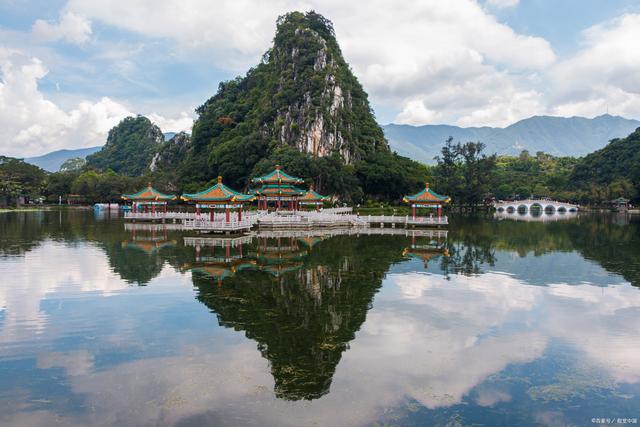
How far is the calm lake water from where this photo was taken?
26.9 ft

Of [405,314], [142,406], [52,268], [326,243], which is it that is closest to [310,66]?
[326,243]

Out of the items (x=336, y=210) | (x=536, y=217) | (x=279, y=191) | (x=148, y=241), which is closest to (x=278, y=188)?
(x=279, y=191)

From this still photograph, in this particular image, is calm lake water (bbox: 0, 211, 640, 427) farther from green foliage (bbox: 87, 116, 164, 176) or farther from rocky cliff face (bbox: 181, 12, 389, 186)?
green foliage (bbox: 87, 116, 164, 176)

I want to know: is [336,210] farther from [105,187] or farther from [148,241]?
[105,187]

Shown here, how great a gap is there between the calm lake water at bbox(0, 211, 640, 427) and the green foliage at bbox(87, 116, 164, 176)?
128430 mm

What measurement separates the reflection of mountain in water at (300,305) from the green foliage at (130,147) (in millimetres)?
126555

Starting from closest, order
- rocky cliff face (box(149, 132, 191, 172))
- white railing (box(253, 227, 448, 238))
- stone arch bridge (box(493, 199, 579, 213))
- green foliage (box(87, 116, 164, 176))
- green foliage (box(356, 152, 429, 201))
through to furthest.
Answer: white railing (box(253, 227, 448, 238))
green foliage (box(356, 152, 429, 201))
stone arch bridge (box(493, 199, 579, 213))
rocky cliff face (box(149, 132, 191, 172))
green foliage (box(87, 116, 164, 176))

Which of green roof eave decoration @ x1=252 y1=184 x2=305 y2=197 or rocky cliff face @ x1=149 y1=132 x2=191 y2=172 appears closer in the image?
green roof eave decoration @ x1=252 y1=184 x2=305 y2=197

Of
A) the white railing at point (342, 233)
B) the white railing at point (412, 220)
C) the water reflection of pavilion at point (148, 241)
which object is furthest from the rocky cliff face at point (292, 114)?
the water reflection of pavilion at point (148, 241)

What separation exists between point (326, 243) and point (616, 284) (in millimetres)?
17909

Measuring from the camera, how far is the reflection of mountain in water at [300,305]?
9984mm

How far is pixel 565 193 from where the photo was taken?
102 metres

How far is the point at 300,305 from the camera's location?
14875 millimetres

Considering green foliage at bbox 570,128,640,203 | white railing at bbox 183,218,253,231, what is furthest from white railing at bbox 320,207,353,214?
green foliage at bbox 570,128,640,203
